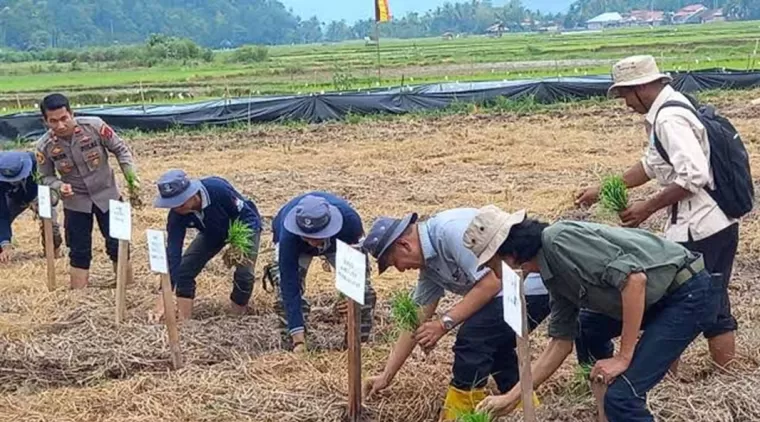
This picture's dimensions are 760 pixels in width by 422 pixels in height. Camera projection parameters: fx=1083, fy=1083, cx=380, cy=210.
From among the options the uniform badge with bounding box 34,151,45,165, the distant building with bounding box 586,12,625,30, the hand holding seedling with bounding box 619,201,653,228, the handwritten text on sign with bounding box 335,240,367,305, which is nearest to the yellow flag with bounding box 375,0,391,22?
the uniform badge with bounding box 34,151,45,165

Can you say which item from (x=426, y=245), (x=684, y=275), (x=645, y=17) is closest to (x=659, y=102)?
(x=684, y=275)

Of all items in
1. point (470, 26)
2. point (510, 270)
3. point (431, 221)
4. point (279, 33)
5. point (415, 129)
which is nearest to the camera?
point (510, 270)

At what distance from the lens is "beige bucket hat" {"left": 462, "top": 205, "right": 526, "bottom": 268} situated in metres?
3.64

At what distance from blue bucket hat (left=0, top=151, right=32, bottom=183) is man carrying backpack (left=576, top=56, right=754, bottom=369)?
5.21 metres

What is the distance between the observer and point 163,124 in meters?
19.3

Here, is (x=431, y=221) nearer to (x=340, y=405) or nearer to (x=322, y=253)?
(x=340, y=405)

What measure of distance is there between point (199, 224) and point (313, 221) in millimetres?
1369

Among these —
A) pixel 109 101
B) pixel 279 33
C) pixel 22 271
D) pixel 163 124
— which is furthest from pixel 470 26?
pixel 22 271

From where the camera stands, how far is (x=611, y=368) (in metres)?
3.75

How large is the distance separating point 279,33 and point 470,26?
2320cm

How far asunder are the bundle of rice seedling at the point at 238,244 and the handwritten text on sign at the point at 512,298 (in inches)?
116

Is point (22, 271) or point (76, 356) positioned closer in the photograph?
point (76, 356)

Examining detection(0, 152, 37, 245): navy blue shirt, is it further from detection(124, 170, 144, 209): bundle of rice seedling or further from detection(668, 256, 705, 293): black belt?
detection(668, 256, 705, 293): black belt

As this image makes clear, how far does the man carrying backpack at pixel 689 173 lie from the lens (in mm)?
4410
